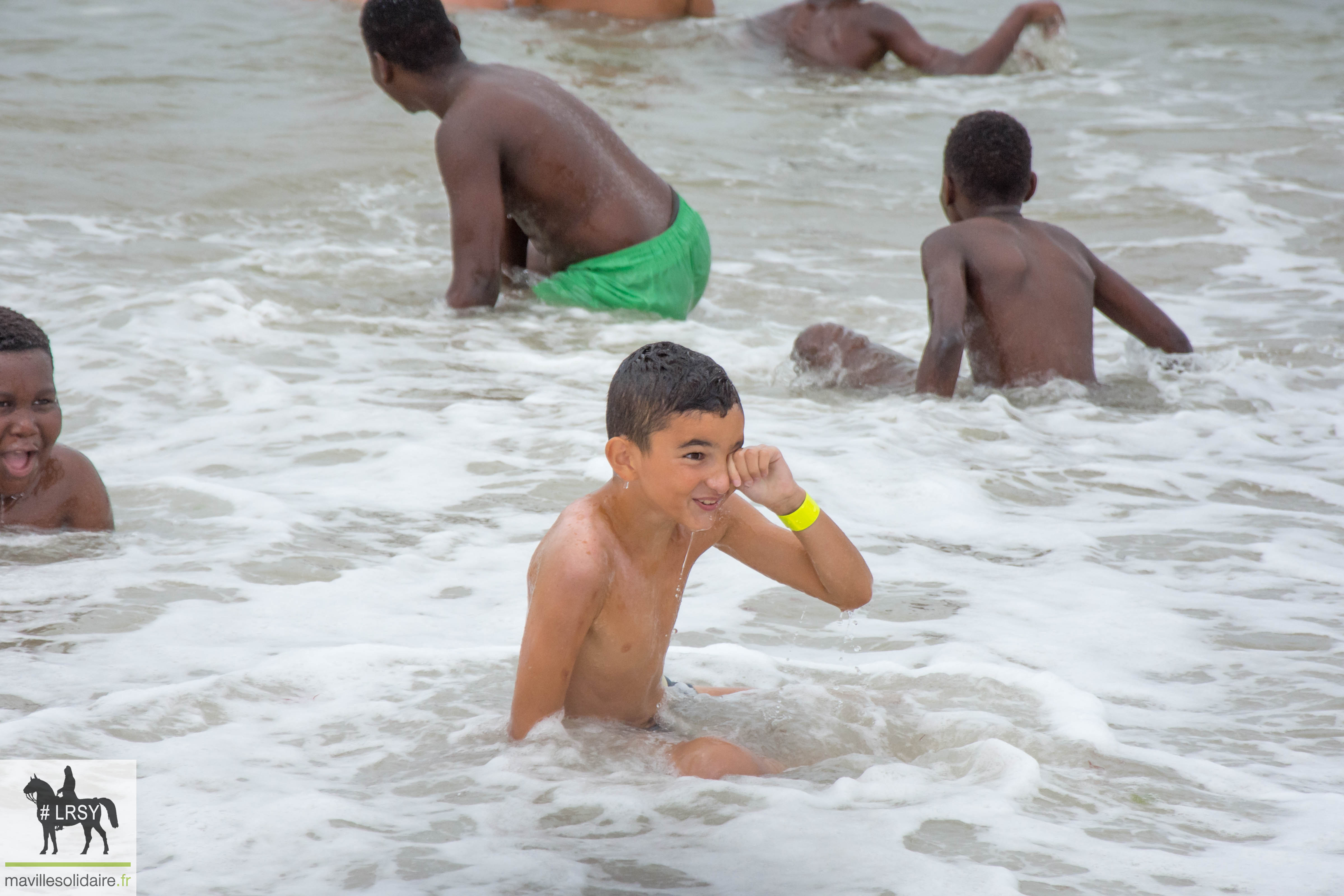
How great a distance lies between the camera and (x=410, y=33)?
536 cm

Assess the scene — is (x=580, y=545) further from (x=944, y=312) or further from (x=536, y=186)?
(x=536, y=186)

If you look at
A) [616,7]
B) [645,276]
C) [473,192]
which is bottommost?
[645,276]

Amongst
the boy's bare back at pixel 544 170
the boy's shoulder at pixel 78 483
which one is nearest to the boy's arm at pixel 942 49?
the boy's bare back at pixel 544 170

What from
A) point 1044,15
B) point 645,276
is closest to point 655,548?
point 645,276

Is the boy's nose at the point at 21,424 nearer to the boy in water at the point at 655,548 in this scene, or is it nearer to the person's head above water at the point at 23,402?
the person's head above water at the point at 23,402

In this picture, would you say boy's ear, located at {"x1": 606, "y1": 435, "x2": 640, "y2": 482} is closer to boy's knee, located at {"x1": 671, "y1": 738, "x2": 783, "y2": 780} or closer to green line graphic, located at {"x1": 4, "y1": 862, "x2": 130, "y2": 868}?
boy's knee, located at {"x1": 671, "y1": 738, "x2": 783, "y2": 780}

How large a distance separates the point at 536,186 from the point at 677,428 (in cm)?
330

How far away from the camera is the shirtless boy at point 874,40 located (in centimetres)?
1198

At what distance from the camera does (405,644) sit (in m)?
3.08

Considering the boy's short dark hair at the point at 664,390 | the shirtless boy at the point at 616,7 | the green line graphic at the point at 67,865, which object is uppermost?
the shirtless boy at the point at 616,7

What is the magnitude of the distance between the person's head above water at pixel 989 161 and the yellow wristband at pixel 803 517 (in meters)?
2.62

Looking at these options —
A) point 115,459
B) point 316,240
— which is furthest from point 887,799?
point 316,240

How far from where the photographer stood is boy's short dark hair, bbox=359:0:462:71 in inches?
210
